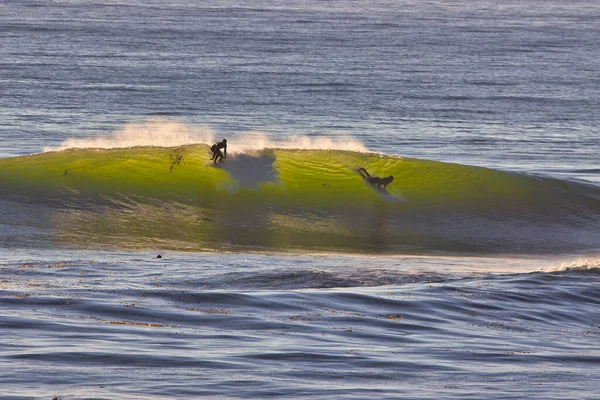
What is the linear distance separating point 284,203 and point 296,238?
1.97 m

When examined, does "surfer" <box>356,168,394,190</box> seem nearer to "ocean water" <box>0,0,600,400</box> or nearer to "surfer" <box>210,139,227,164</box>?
"ocean water" <box>0,0,600,400</box>

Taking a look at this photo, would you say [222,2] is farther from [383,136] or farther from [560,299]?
[560,299]

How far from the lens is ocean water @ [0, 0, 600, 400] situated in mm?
9031

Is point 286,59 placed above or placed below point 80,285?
above

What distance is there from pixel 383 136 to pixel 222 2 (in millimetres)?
89767

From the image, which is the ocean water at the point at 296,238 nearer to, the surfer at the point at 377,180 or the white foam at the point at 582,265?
the white foam at the point at 582,265

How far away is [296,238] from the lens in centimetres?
1825

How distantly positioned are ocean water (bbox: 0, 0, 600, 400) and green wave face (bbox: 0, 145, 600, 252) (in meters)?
0.05

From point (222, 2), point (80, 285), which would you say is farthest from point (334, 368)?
point (222, 2)

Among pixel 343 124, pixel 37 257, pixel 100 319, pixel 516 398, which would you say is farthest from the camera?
pixel 343 124

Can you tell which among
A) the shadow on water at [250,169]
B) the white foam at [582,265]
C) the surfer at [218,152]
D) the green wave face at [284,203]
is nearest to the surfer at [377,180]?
the green wave face at [284,203]

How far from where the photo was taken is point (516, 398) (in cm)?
837

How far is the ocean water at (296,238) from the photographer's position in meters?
9.03

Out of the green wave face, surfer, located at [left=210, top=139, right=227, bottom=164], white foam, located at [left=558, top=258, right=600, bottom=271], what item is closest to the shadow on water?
the green wave face
